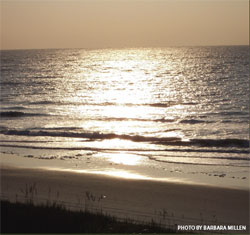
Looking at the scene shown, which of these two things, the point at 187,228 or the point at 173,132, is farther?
the point at 173,132

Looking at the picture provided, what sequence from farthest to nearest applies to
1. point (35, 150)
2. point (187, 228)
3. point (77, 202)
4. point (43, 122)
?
point (43, 122) < point (35, 150) < point (77, 202) < point (187, 228)

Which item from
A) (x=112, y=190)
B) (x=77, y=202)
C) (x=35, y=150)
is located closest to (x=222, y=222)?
(x=77, y=202)

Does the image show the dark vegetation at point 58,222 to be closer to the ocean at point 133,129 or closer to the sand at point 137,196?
the sand at point 137,196

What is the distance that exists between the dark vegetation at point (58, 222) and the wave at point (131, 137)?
1531cm

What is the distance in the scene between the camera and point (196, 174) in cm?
1667

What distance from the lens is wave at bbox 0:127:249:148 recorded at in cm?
2434

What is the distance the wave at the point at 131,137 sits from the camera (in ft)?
79.9

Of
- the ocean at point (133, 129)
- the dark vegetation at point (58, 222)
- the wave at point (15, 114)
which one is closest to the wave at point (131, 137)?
the ocean at point (133, 129)

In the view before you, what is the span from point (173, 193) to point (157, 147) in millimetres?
9806

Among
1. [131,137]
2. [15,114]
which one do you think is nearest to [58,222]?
[131,137]

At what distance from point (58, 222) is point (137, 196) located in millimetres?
4591

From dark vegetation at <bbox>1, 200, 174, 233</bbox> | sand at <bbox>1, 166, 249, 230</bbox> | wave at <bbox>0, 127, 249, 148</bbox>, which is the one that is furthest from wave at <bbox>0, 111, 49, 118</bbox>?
dark vegetation at <bbox>1, 200, 174, 233</bbox>

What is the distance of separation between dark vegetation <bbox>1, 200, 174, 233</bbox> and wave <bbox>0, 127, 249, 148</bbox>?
50.2ft

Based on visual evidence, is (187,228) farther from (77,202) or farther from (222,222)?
(77,202)
